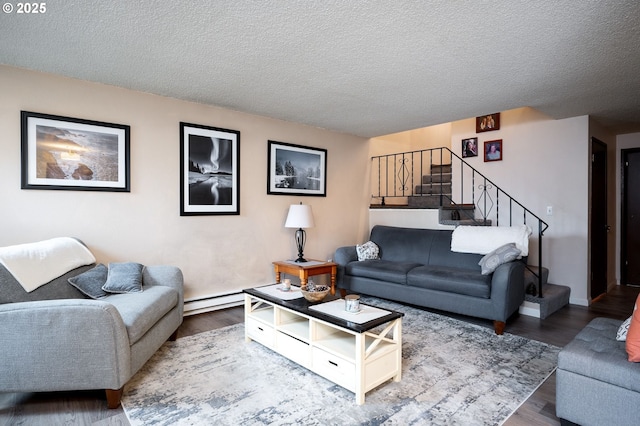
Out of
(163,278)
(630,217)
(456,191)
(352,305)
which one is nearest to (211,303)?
(163,278)

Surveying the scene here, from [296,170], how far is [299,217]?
0.78m

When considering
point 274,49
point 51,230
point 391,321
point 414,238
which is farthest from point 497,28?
point 51,230

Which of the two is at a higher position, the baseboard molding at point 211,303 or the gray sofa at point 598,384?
the gray sofa at point 598,384

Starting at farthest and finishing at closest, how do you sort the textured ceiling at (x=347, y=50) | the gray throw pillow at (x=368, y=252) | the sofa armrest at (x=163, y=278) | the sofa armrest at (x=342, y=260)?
the gray throw pillow at (x=368, y=252)
the sofa armrest at (x=342, y=260)
the sofa armrest at (x=163, y=278)
the textured ceiling at (x=347, y=50)

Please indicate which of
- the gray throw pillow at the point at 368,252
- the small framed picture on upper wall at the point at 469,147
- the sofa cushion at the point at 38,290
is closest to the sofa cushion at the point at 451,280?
the gray throw pillow at the point at 368,252

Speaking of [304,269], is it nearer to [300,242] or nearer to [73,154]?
[300,242]

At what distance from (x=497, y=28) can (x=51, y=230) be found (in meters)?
3.80

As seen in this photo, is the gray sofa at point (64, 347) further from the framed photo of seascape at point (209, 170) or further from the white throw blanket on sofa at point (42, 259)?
the framed photo of seascape at point (209, 170)

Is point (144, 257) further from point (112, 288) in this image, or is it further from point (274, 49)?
point (274, 49)

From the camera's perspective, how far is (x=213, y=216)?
3922 millimetres

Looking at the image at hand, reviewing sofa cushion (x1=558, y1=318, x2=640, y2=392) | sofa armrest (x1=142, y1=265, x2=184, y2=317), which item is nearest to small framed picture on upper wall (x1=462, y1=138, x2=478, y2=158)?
sofa cushion (x1=558, y1=318, x2=640, y2=392)

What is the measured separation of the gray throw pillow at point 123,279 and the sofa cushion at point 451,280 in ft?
9.15

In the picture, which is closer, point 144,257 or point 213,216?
point 144,257

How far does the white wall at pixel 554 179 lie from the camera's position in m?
4.25
